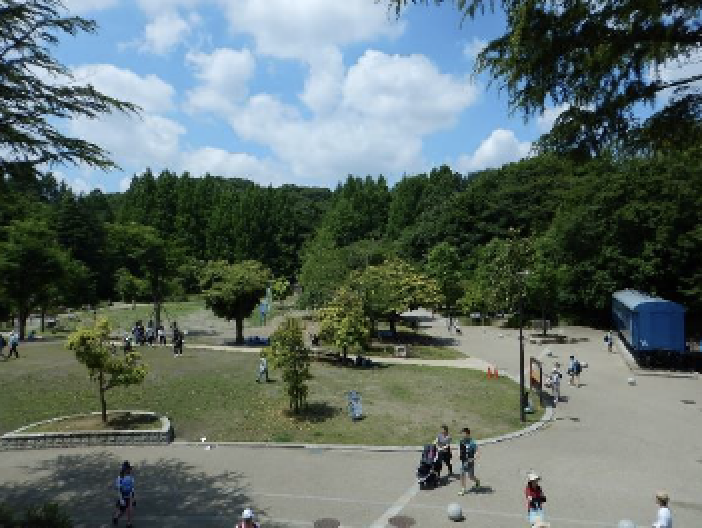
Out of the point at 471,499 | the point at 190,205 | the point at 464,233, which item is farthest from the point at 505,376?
the point at 190,205

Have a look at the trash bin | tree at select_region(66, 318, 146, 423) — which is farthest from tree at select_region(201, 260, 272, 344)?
the trash bin

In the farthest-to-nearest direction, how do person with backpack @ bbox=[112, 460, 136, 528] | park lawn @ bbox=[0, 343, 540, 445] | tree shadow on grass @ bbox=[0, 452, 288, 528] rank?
park lawn @ bbox=[0, 343, 540, 445]
tree shadow on grass @ bbox=[0, 452, 288, 528]
person with backpack @ bbox=[112, 460, 136, 528]

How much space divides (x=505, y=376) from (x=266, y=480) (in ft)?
55.3

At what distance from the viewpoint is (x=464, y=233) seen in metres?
73.6

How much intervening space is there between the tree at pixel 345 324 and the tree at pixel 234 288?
5.73 meters

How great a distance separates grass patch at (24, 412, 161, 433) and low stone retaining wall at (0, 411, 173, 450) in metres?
0.38

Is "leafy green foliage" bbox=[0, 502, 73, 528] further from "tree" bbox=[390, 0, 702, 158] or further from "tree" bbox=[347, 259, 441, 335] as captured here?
"tree" bbox=[347, 259, 441, 335]

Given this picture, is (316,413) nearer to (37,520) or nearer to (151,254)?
(37,520)

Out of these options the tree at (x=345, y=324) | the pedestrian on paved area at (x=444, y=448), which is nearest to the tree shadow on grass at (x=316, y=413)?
the tree at (x=345, y=324)

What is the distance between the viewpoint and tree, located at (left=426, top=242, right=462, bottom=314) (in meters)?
54.8

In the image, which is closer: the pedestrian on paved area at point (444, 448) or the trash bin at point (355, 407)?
the pedestrian on paved area at point (444, 448)

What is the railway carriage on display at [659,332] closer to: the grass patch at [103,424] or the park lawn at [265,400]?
the park lawn at [265,400]

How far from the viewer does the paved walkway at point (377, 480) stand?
1330 centimetres

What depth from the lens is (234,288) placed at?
33.2m
